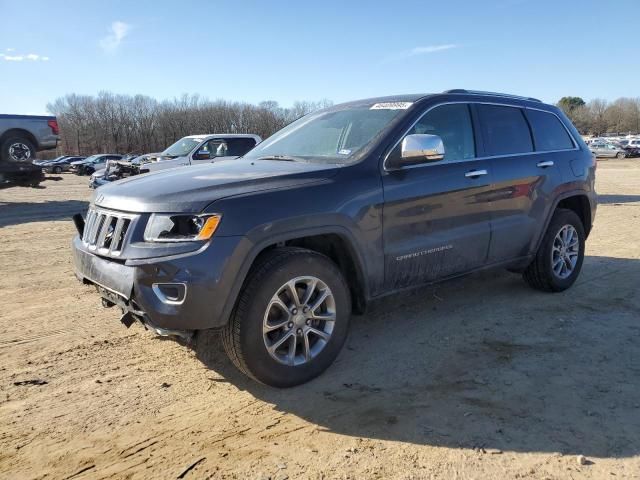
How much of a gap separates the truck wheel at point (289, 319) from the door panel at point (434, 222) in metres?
0.57

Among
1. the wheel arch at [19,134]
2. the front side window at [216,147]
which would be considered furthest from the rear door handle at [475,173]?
the wheel arch at [19,134]

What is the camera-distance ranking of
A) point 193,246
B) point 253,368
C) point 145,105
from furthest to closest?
point 145,105, point 253,368, point 193,246

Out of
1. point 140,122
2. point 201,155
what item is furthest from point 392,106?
point 140,122

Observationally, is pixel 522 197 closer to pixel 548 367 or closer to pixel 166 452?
pixel 548 367

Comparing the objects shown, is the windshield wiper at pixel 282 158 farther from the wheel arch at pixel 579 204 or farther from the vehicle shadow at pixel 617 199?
the vehicle shadow at pixel 617 199

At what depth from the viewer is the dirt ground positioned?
104 inches

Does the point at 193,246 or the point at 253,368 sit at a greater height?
the point at 193,246

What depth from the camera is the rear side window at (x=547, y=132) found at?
5.23 metres

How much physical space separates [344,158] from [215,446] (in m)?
2.15

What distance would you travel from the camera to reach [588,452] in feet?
8.87

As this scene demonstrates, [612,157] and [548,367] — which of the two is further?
[612,157]

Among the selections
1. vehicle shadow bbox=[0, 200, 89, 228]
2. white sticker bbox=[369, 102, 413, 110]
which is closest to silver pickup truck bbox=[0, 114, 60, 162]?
vehicle shadow bbox=[0, 200, 89, 228]

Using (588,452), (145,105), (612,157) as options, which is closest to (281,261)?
(588,452)

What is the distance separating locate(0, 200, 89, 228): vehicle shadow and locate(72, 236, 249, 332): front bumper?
978 cm
